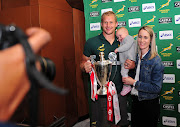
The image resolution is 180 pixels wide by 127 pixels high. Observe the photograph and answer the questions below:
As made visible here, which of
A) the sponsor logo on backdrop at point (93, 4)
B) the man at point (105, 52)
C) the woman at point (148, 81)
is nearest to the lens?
the woman at point (148, 81)

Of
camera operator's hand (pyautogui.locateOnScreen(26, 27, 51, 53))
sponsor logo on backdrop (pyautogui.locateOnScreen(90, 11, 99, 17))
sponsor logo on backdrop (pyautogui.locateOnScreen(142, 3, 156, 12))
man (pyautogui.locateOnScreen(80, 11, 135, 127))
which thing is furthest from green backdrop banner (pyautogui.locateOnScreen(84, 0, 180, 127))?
camera operator's hand (pyautogui.locateOnScreen(26, 27, 51, 53))

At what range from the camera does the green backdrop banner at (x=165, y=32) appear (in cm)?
267

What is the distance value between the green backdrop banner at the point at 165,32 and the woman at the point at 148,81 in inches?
35.3

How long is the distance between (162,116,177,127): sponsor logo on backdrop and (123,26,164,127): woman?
3.42ft

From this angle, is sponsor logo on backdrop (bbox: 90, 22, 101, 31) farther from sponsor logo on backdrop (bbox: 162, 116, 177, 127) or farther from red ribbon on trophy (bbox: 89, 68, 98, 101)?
sponsor logo on backdrop (bbox: 162, 116, 177, 127)

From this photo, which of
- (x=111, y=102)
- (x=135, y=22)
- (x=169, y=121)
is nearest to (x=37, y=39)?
(x=111, y=102)

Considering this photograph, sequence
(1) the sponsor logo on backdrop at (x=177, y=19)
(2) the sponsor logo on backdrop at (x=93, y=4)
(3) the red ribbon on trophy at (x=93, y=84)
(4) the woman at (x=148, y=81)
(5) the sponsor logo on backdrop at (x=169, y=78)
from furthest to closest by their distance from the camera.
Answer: (2) the sponsor logo on backdrop at (x=93, y=4), (5) the sponsor logo on backdrop at (x=169, y=78), (1) the sponsor logo on backdrop at (x=177, y=19), (3) the red ribbon on trophy at (x=93, y=84), (4) the woman at (x=148, y=81)

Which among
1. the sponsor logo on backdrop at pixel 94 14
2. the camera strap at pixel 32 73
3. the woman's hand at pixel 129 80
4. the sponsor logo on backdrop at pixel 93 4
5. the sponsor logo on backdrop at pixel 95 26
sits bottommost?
the woman's hand at pixel 129 80

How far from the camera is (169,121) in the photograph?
2.79 m

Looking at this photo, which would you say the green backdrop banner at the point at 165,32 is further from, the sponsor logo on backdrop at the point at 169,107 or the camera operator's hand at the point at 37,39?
the camera operator's hand at the point at 37,39

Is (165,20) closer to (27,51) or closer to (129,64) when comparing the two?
(129,64)

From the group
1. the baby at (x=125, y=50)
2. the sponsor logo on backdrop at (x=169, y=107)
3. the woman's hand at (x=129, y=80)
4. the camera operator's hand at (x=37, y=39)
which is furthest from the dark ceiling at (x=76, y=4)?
the camera operator's hand at (x=37, y=39)

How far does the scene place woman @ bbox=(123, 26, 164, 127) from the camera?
1.87 m

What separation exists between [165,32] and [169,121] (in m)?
1.48
